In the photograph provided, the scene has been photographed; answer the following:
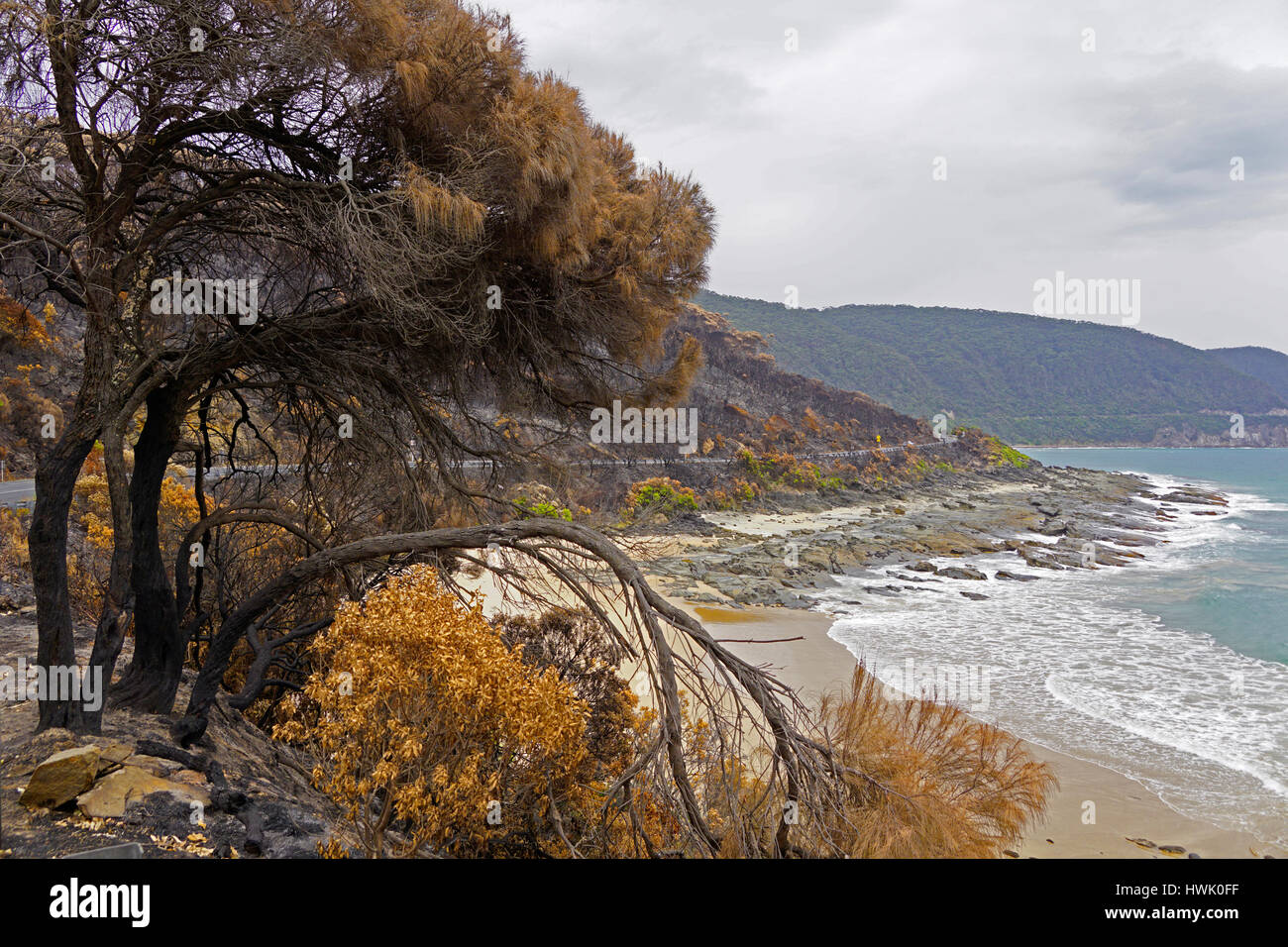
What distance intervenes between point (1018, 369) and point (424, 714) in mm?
163653

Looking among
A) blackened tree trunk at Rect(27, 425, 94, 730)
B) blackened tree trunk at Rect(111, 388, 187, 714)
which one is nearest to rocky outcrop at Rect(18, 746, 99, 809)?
blackened tree trunk at Rect(27, 425, 94, 730)

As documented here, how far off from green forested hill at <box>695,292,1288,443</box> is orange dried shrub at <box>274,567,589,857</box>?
105887 mm

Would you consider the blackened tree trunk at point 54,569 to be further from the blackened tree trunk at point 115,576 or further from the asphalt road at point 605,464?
the asphalt road at point 605,464

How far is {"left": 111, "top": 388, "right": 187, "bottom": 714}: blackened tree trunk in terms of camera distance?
6.05 m

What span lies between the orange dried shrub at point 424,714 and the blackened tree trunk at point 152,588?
2.36 metres

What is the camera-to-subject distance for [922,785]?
6.29m

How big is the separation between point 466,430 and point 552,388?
1.45 m

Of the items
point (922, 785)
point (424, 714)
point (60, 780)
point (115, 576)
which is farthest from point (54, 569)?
point (922, 785)

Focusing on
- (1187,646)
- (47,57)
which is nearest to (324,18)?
(47,57)

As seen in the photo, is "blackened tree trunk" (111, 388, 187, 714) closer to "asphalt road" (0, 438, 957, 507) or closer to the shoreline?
"asphalt road" (0, 438, 957, 507)

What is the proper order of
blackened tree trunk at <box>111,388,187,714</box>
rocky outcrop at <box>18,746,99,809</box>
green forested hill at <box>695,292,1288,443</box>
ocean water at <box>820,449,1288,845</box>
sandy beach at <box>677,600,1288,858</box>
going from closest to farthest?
rocky outcrop at <box>18,746,99,809</box>
blackened tree trunk at <box>111,388,187,714</box>
sandy beach at <box>677,600,1288,858</box>
ocean water at <box>820,449,1288,845</box>
green forested hill at <box>695,292,1288,443</box>

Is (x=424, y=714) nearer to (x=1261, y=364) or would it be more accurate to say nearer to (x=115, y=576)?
(x=115, y=576)

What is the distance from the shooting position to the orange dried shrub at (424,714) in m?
4.06
